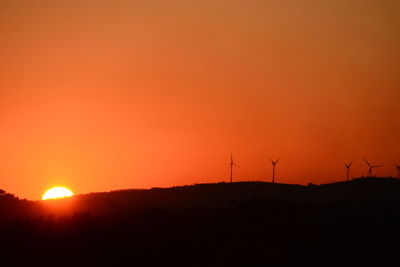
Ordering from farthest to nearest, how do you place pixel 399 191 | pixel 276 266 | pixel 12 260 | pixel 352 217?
pixel 399 191 → pixel 352 217 → pixel 12 260 → pixel 276 266

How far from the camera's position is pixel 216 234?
271 ft

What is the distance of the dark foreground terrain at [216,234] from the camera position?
76812 millimetres

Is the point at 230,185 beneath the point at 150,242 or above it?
above

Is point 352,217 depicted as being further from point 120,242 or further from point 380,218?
point 120,242

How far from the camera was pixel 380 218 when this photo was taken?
8756 centimetres

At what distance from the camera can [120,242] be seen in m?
82.8

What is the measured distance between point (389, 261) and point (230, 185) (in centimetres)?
4498

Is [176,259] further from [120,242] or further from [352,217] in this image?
[352,217]

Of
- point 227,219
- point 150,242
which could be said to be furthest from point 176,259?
point 227,219

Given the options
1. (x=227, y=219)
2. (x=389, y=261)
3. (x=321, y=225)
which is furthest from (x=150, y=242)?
(x=389, y=261)

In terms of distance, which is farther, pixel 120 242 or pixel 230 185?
pixel 230 185

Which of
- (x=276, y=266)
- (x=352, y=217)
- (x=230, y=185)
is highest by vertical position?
(x=230, y=185)

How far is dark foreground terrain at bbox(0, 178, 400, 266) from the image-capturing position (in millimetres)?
76812

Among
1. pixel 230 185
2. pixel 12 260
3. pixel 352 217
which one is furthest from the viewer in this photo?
pixel 230 185
